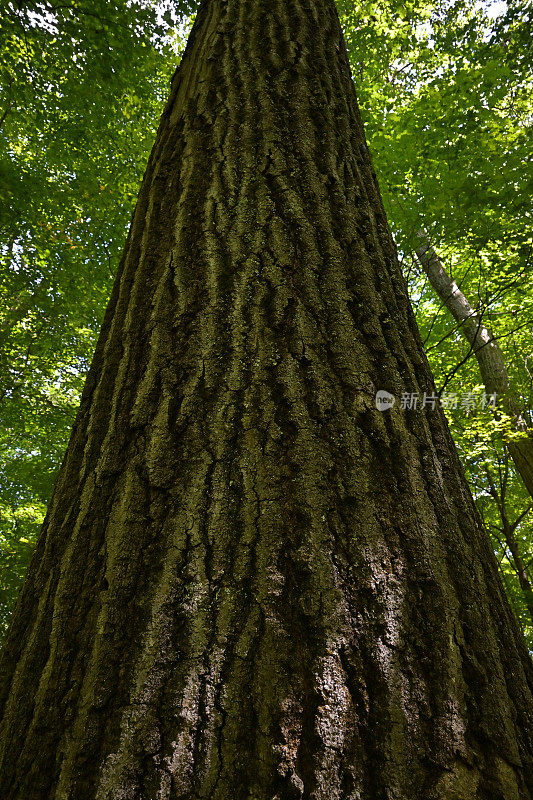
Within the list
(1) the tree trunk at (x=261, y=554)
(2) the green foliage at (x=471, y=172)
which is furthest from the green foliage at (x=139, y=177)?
(1) the tree trunk at (x=261, y=554)

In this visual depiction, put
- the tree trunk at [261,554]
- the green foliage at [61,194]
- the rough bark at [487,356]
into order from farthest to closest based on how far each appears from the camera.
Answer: the rough bark at [487,356] < the green foliage at [61,194] < the tree trunk at [261,554]

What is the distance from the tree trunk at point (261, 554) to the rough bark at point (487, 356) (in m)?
4.79

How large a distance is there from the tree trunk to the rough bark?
4788 millimetres

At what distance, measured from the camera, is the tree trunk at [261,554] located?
72 cm

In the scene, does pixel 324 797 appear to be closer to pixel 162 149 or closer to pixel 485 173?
pixel 162 149

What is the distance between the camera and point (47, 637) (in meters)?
0.90

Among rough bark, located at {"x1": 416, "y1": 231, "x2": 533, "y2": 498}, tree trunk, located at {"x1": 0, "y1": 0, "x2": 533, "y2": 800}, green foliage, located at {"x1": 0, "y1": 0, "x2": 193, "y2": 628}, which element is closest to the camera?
tree trunk, located at {"x1": 0, "y1": 0, "x2": 533, "y2": 800}

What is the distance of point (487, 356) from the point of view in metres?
7.49

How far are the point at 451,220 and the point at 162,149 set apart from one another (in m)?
4.29

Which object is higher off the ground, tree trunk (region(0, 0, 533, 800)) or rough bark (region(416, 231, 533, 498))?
rough bark (region(416, 231, 533, 498))

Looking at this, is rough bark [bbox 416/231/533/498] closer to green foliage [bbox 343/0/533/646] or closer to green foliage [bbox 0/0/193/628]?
green foliage [bbox 343/0/533/646]

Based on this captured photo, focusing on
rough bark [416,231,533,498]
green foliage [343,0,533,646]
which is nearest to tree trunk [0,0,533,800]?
green foliage [343,0,533,646]

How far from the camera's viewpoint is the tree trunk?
0.72 metres

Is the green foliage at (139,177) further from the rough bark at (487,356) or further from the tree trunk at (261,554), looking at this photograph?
the tree trunk at (261,554)
